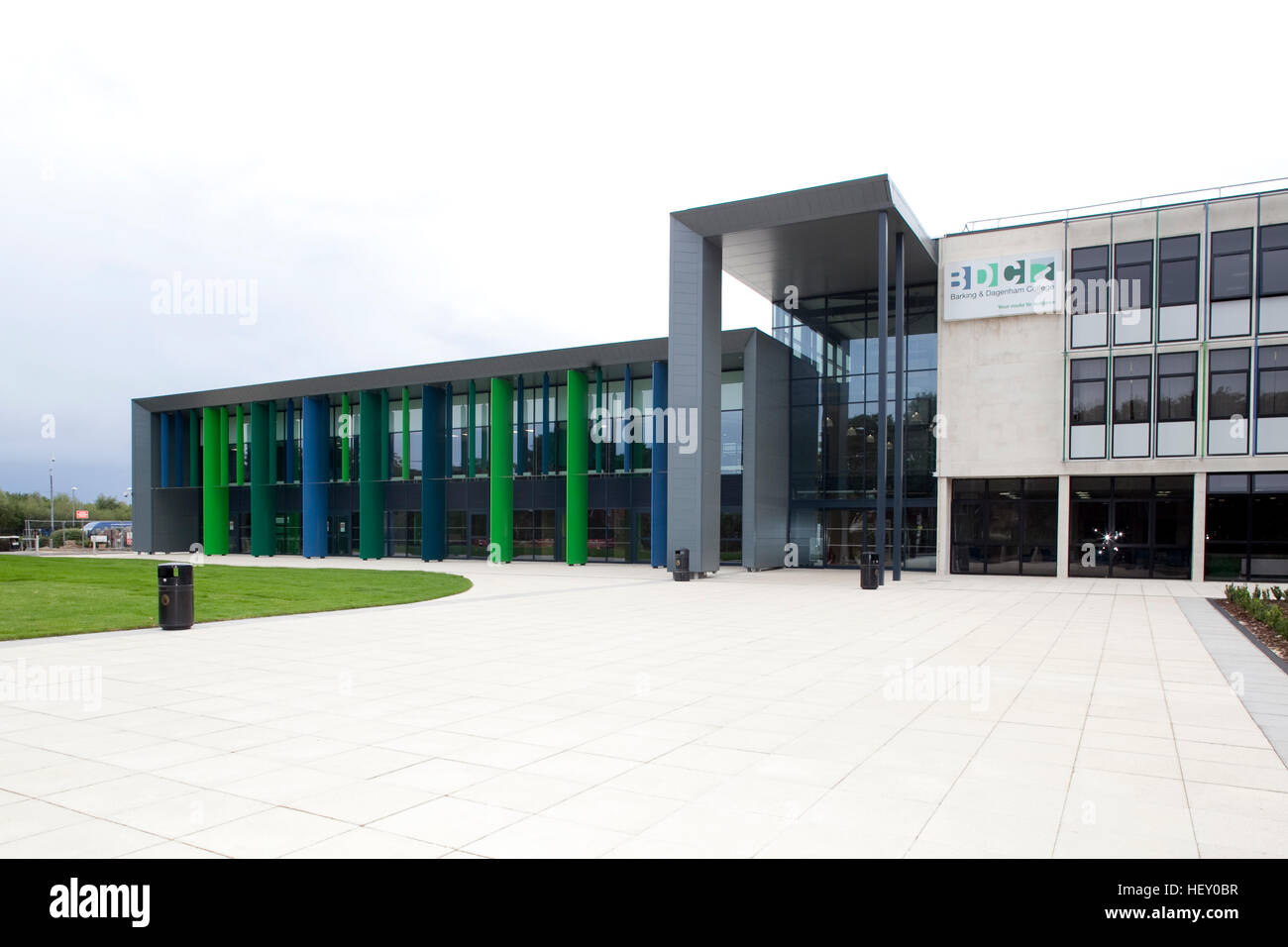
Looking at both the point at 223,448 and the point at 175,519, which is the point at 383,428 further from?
the point at 175,519

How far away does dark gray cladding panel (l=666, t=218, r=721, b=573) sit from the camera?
27.1m

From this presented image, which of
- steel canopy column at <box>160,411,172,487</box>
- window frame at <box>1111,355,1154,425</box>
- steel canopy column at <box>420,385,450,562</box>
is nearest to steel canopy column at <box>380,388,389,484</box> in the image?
steel canopy column at <box>420,385,450,562</box>

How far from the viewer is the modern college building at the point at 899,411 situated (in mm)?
26203

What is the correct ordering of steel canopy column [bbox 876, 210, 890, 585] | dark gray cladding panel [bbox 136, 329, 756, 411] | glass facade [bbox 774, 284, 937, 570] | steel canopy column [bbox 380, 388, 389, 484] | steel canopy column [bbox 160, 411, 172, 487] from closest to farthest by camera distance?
steel canopy column [bbox 876, 210, 890, 585]
glass facade [bbox 774, 284, 937, 570]
dark gray cladding panel [bbox 136, 329, 756, 411]
steel canopy column [bbox 380, 388, 389, 484]
steel canopy column [bbox 160, 411, 172, 487]

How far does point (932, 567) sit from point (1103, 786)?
2616 centimetres

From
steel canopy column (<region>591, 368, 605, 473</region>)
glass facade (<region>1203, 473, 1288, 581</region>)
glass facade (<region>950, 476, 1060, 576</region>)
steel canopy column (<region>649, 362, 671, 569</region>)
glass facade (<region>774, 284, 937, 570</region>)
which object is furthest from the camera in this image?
steel canopy column (<region>591, 368, 605, 473</region>)

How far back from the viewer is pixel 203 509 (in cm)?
4622

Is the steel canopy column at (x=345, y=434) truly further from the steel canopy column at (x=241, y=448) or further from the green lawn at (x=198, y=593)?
the green lawn at (x=198, y=593)

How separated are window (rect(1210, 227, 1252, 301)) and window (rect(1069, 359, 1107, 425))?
12.7 feet

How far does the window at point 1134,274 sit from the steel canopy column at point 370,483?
1233 inches

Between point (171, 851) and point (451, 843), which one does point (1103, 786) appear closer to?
point (451, 843)

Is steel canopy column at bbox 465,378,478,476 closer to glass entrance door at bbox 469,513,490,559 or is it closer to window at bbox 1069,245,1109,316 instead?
glass entrance door at bbox 469,513,490,559

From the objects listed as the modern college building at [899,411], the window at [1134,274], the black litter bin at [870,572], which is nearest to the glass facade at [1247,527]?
the modern college building at [899,411]
